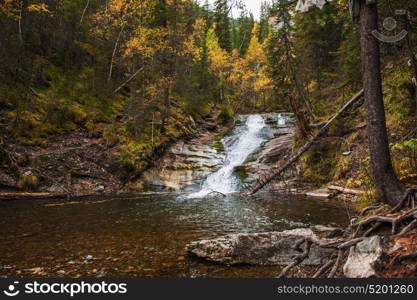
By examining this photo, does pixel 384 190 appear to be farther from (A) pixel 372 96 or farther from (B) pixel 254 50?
(B) pixel 254 50

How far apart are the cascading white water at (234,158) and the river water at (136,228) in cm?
166

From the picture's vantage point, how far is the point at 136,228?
9.30 metres

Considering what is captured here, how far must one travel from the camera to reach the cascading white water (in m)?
18.4

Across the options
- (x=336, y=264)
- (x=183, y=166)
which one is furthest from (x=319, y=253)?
(x=183, y=166)

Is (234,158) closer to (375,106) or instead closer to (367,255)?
(375,106)

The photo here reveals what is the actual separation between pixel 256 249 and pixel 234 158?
57.3ft

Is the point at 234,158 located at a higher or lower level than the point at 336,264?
lower

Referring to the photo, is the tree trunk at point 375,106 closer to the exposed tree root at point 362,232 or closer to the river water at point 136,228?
the exposed tree root at point 362,232

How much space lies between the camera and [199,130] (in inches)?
1259

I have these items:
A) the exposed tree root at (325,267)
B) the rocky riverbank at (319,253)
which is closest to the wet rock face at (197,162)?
the rocky riverbank at (319,253)

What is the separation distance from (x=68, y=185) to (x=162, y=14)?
47.6 feet

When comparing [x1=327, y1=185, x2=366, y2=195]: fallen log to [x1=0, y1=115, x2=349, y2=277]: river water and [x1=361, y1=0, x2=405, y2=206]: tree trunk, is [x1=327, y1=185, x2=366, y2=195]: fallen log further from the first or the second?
[x1=361, y1=0, x2=405, y2=206]: tree trunk

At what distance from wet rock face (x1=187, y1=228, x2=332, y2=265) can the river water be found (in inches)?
8.8

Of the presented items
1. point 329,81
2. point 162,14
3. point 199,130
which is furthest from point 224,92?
point 162,14
